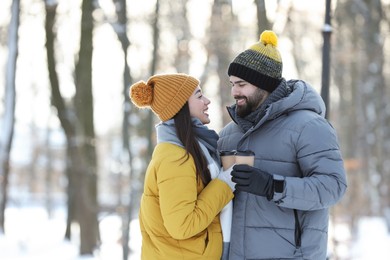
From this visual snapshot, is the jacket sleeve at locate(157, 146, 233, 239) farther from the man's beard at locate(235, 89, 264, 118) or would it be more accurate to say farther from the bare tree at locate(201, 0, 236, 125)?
the bare tree at locate(201, 0, 236, 125)

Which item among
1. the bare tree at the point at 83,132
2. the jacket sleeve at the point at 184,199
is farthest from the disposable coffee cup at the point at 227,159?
the bare tree at the point at 83,132

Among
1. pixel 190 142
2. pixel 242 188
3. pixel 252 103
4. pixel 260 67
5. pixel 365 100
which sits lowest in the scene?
pixel 242 188

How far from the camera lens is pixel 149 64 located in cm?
2158

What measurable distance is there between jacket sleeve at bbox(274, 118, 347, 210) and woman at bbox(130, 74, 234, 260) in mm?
364

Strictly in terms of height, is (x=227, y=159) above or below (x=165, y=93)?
below

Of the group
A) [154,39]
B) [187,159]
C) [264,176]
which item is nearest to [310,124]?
[264,176]

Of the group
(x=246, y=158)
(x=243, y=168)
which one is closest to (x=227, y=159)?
(x=246, y=158)

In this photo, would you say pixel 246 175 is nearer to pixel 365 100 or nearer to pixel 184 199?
pixel 184 199

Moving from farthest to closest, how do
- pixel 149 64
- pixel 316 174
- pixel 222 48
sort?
pixel 149 64 < pixel 222 48 < pixel 316 174

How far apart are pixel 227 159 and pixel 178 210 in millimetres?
442

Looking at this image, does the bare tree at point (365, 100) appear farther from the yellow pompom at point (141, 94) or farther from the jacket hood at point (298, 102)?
the yellow pompom at point (141, 94)

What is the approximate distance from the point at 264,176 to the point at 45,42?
1279cm

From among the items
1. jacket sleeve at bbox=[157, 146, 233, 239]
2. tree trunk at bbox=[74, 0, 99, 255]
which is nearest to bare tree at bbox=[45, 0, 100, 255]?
tree trunk at bbox=[74, 0, 99, 255]

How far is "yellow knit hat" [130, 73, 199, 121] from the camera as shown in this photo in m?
3.86
